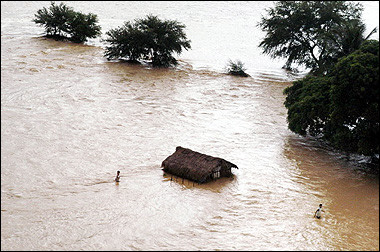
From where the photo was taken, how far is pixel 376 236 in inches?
505

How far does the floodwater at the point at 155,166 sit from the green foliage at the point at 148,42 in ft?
3.68

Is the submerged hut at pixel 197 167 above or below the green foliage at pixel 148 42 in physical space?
below

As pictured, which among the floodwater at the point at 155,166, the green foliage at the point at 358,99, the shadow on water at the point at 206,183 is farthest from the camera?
the green foliage at the point at 358,99

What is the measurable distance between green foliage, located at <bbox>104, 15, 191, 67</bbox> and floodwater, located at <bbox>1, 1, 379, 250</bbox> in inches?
44.1

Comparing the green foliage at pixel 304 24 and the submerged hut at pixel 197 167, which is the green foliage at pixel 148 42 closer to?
the green foliage at pixel 304 24

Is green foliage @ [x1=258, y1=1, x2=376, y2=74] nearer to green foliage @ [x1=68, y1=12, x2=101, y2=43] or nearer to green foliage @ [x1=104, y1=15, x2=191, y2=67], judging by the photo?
green foliage @ [x1=104, y1=15, x2=191, y2=67]

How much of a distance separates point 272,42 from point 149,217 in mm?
24167

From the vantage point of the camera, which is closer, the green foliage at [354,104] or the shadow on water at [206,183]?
the shadow on water at [206,183]

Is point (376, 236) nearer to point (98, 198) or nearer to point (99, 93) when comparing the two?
point (98, 198)

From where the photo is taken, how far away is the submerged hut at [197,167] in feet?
53.3

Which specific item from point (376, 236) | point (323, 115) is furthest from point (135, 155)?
point (376, 236)

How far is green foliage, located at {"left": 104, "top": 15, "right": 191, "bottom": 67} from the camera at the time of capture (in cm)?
3319

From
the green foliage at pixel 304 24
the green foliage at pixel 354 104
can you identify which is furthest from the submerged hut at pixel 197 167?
the green foliage at pixel 304 24

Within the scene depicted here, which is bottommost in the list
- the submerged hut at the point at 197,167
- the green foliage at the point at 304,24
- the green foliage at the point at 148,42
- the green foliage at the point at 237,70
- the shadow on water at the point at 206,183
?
the shadow on water at the point at 206,183
